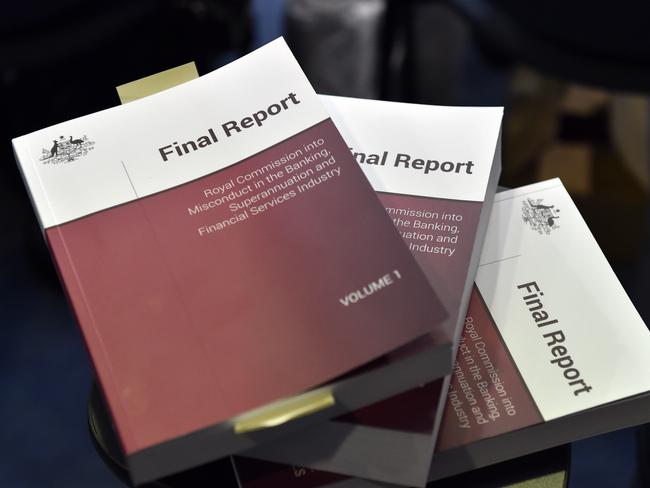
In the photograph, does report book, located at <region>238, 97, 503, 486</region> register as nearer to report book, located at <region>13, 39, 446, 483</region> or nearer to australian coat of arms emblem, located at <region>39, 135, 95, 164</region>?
report book, located at <region>13, 39, 446, 483</region>

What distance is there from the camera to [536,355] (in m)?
0.60

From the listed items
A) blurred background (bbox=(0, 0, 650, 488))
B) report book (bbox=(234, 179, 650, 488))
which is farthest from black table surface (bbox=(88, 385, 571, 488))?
blurred background (bbox=(0, 0, 650, 488))

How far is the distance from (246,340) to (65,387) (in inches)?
35.2

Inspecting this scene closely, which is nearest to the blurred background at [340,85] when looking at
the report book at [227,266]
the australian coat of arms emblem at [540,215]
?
the australian coat of arms emblem at [540,215]

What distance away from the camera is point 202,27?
1.45 meters

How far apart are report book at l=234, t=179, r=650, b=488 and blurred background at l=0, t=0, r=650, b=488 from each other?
18.5 inches

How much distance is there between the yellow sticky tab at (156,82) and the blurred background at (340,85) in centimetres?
50

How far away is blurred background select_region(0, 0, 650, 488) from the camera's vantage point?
110 centimetres

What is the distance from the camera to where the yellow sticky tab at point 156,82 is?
643 mm

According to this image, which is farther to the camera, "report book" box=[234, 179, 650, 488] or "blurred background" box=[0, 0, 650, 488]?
"blurred background" box=[0, 0, 650, 488]

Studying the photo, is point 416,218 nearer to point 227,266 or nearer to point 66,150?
point 227,266

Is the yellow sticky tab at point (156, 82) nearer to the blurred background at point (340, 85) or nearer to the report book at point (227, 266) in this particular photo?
the report book at point (227, 266)

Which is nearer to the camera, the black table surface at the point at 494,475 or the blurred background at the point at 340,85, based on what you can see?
the black table surface at the point at 494,475

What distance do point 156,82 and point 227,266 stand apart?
18 centimetres
